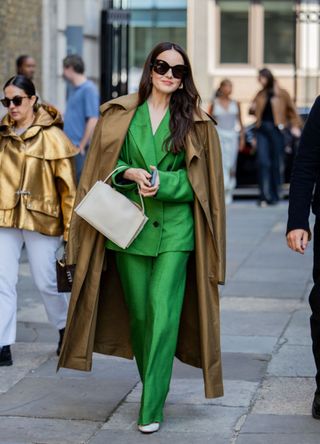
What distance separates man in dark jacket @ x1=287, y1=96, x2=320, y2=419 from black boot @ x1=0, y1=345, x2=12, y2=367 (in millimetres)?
2086

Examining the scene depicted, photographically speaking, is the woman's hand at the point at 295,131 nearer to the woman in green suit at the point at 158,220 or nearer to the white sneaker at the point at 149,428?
the woman in green suit at the point at 158,220

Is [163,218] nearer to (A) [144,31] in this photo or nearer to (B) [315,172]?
(B) [315,172]

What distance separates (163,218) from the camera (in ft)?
20.1

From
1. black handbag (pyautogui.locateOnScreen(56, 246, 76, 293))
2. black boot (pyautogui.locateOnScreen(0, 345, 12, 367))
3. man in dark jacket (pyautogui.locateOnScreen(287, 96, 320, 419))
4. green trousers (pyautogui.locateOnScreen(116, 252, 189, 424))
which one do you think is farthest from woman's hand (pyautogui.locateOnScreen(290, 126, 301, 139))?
green trousers (pyautogui.locateOnScreen(116, 252, 189, 424))

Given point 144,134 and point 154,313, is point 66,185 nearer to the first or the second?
point 144,134

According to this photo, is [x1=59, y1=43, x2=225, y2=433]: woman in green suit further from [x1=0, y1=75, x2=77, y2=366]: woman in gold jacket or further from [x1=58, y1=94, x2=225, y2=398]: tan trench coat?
[x1=0, y1=75, x2=77, y2=366]: woman in gold jacket

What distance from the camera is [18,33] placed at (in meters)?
14.5

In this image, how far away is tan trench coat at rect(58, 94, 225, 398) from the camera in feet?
20.1

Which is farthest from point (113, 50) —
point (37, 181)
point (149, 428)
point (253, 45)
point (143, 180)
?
point (253, 45)

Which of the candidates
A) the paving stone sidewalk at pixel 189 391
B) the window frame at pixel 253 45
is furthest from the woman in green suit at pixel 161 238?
the window frame at pixel 253 45

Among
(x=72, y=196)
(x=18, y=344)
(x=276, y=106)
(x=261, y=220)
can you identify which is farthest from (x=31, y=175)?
(x=276, y=106)

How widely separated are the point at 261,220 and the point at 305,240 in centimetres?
956

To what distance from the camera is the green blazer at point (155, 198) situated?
610 centimetres

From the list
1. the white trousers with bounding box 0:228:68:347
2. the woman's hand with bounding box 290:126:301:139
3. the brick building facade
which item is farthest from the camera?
the woman's hand with bounding box 290:126:301:139
